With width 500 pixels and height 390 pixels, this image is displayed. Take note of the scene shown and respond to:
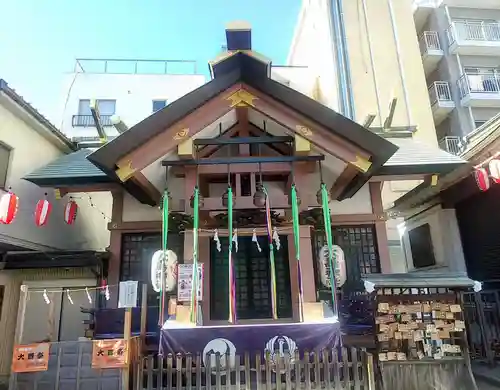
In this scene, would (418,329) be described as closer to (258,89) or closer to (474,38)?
(258,89)

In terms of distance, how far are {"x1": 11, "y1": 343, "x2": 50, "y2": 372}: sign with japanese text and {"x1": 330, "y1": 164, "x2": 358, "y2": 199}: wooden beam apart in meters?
7.49

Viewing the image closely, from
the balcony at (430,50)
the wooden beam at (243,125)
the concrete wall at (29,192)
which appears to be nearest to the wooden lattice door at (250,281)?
the wooden beam at (243,125)

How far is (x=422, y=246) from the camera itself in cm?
1517

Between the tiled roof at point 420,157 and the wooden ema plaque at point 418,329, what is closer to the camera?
the wooden ema plaque at point 418,329

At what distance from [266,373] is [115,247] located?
6.29 meters

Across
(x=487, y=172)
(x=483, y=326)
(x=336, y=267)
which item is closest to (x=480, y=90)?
(x=487, y=172)

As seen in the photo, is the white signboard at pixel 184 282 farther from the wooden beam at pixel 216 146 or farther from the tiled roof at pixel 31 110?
the tiled roof at pixel 31 110

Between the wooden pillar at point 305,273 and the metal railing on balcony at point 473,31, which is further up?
the metal railing on balcony at point 473,31

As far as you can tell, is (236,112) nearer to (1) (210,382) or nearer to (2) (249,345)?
(2) (249,345)

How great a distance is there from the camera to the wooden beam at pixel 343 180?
29.4 feet

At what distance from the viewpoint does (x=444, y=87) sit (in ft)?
75.3

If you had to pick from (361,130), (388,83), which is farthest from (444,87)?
(361,130)

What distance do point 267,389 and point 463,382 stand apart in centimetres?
415

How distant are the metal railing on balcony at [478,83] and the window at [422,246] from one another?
11.2 meters
